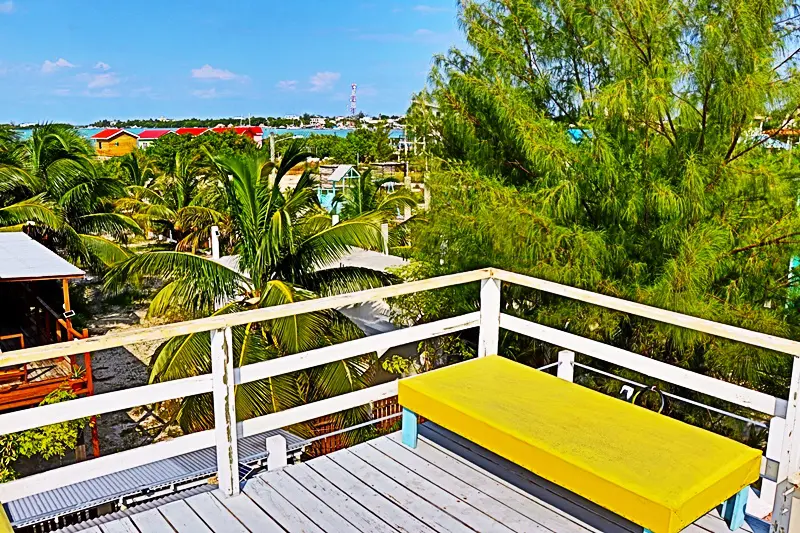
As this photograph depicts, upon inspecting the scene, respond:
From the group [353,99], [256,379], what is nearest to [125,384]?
[256,379]

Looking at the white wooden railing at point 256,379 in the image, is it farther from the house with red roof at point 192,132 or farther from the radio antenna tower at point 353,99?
the radio antenna tower at point 353,99

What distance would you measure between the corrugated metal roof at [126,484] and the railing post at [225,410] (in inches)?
39.0

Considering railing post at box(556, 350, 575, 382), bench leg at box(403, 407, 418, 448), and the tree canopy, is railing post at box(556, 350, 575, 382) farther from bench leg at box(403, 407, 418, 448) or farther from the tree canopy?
the tree canopy

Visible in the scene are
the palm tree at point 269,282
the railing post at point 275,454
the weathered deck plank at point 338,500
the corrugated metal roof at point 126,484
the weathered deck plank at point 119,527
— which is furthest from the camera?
the palm tree at point 269,282

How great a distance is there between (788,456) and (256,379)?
2.23 metres

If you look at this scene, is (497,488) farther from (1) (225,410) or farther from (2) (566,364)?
(1) (225,410)

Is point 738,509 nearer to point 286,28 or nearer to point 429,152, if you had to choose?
point 429,152

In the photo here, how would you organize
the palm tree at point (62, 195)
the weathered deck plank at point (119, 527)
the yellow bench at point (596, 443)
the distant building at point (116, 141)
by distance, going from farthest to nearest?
1. the distant building at point (116, 141)
2. the palm tree at point (62, 195)
3. the weathered deck plank at point (119, 527)
4. the yellow bench at point (596, 443)

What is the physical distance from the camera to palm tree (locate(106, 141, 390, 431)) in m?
6.70

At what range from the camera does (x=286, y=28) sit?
7469cm

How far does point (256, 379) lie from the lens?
123 inches

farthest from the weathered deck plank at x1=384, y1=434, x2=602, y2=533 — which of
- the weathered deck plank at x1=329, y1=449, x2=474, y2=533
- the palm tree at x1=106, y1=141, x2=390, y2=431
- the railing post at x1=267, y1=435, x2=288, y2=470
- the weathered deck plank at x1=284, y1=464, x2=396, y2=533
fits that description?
the palm tree at x1=106, y1=141, x2=390, y2=431

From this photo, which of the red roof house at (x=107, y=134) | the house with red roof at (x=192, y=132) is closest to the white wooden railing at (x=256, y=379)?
the house with red roof at (x=192, y=132)

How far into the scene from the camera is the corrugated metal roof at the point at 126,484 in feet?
14.5
